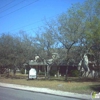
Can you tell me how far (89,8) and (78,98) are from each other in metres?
15.4

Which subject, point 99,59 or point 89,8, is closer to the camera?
point 89,8

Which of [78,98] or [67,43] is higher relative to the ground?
[67,43]

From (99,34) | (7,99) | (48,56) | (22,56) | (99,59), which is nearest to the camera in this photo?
(7,99)

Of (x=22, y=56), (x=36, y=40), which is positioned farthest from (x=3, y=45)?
(x=36, y=40)

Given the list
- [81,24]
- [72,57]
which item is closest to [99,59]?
[72,57]

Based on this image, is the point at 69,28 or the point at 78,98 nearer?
the point at 78,98

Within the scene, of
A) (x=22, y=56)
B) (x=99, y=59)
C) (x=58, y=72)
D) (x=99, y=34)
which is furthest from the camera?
(x=58, y=72)

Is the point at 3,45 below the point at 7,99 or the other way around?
the other way around

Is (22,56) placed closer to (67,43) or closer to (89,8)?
(67,43)

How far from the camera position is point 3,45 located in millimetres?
38406

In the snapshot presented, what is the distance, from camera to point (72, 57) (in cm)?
3250

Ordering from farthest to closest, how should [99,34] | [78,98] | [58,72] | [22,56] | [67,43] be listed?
[58,72] < [22,56] < [67,43] < [99,34] < [78,98]

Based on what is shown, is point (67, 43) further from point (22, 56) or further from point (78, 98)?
point (78, 98)

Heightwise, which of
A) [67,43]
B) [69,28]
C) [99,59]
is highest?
[69,28]
